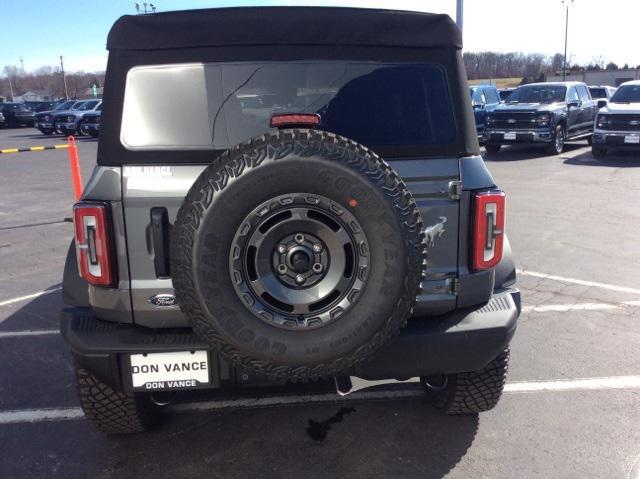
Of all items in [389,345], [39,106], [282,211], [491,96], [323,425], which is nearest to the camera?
[282,211]

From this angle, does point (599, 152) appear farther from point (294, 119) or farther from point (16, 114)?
point (16, 114)

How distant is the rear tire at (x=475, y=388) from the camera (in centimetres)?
314

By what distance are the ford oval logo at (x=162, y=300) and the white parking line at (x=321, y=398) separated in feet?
3.70

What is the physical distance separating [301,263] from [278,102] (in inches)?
32.9

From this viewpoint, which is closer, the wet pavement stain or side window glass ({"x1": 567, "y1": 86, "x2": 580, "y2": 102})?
the wet pavement stain

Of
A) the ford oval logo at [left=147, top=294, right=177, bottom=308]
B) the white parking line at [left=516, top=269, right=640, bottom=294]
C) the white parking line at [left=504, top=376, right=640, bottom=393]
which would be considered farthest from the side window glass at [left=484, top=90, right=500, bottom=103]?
the ford oval logo at [left=147, top=294, right=177, bottom=308]

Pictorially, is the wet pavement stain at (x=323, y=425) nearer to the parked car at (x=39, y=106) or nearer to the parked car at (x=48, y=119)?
the parked car at (x=48, y=119)

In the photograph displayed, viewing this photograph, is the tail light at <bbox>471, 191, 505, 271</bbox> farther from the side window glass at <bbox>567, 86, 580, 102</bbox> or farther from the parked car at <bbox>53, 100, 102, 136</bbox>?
the parked car at <bbox>53, 100, 102, 136</bbox>

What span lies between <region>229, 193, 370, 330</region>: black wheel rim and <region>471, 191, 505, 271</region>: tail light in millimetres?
722

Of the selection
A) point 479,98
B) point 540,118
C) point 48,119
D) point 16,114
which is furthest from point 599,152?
point 16,114

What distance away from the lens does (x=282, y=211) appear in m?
2.34

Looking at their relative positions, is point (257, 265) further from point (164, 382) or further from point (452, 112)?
point (452, 112)

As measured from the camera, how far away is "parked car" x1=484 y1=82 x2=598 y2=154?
51.0 feet

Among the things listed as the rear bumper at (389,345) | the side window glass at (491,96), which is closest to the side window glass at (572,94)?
the side window glass at (491,96)
